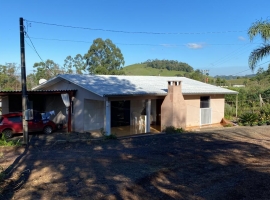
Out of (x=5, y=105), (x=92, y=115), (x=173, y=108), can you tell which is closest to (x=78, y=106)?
(x=92, y=115)

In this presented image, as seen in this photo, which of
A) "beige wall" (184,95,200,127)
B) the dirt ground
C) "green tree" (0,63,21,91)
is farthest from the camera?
"green tree" (0,63,21,91)

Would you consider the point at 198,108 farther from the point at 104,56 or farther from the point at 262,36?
the point at 104,56

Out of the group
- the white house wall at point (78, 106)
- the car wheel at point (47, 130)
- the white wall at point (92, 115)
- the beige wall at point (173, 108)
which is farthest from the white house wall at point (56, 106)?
the beige wall at point (173, 108)

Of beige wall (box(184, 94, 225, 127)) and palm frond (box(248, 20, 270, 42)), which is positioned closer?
palm frond (box(248, 20, 270, 42))

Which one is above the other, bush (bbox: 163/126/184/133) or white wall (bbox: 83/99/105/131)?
white wall (bbox: 83/99/105/131)

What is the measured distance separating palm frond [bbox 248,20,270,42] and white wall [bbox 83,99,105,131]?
9809 millimetres

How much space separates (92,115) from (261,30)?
1090cm

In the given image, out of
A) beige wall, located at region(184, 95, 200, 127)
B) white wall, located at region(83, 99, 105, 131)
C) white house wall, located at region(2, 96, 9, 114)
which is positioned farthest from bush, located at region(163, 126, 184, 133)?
white house wall, located at region(2, 96, 9, 114)

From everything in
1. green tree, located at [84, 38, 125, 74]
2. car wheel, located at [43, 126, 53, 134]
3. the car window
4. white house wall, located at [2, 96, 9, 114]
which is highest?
green tree, located at [84, 38, 125, 74]

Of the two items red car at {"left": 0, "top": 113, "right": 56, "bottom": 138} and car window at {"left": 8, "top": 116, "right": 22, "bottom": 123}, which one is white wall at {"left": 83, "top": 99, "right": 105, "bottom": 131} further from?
car window at {"left": 8, "top": 116, "right": 22, "bottom": 123}

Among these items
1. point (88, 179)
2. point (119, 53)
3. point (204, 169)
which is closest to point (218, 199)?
point (204, 169)

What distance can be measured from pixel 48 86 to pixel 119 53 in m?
27.7

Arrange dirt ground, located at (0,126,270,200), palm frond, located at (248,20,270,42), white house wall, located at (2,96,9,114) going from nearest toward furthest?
1. dirt ground, located at (0,126,270,200)
2. palm frond, located at (248,20,270,42)
3. white house wall, located at (2,96,9,114)

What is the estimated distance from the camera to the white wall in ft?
56.2
